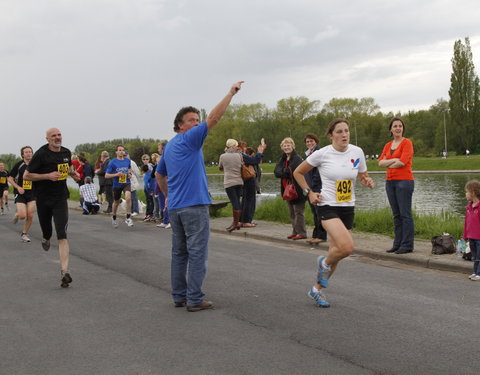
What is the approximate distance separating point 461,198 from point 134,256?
1759 centimetres

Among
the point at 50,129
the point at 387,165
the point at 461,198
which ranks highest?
the point at 50,129

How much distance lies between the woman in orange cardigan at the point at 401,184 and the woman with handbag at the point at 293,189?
2.20m

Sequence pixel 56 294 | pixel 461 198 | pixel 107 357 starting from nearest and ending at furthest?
pixel 107 357 → pixel 56 294 → pixel 461 198

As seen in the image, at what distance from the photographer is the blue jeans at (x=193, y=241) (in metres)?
5.68

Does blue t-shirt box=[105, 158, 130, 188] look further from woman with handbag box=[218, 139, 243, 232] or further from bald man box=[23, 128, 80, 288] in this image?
bald man box=[23, 128, 80, 288]

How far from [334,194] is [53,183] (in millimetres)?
3912

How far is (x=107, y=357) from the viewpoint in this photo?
4395 millimetres

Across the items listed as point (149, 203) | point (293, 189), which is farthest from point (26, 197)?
point (293, 189)

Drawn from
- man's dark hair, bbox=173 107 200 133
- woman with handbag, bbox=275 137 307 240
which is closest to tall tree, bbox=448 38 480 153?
woman with handbag, bbox=275 137 307 240

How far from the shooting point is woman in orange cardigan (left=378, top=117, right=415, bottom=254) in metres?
8.62

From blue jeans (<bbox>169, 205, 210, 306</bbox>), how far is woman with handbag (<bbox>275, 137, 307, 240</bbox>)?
197 inches

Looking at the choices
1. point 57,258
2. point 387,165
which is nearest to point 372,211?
point 387,165

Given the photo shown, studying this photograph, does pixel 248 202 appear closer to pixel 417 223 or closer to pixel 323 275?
pixel 417 223

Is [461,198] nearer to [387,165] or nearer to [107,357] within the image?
[387,165]
